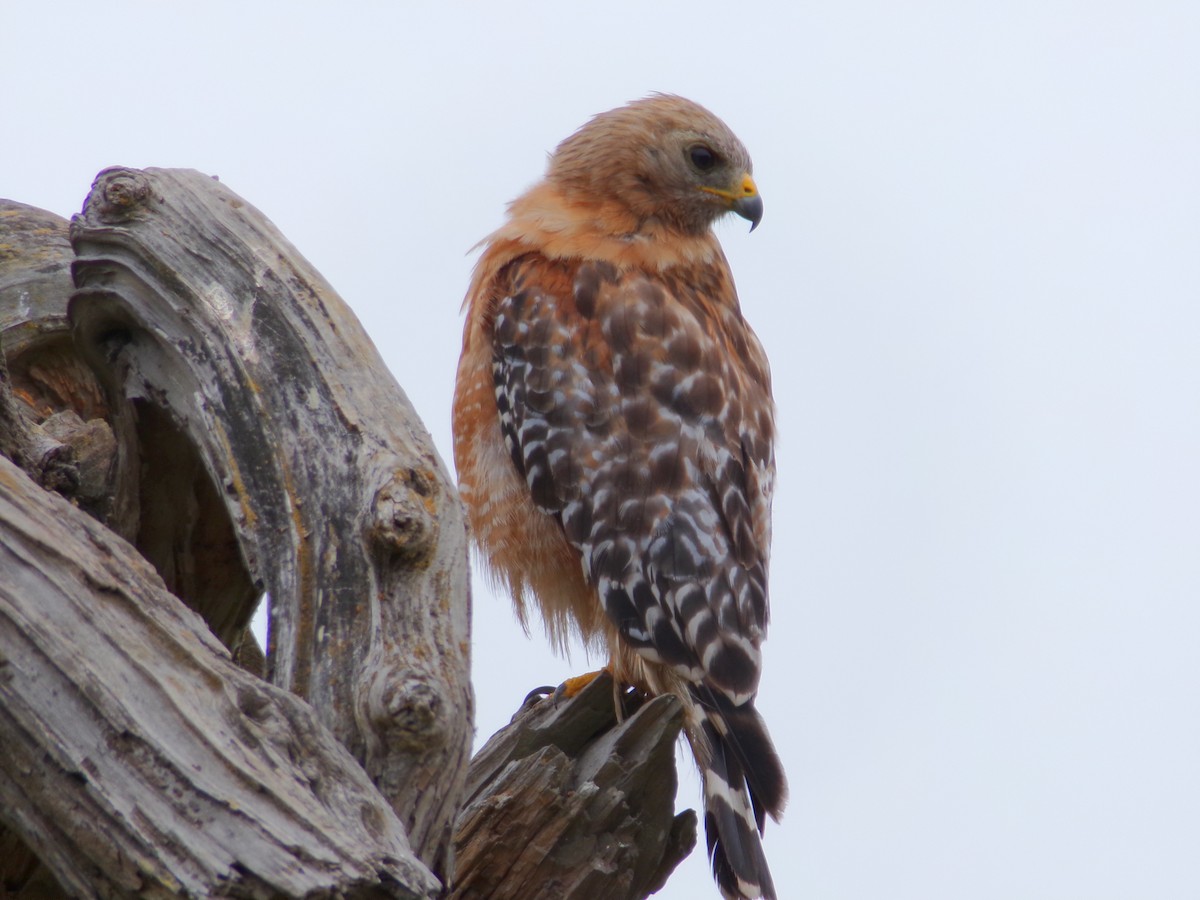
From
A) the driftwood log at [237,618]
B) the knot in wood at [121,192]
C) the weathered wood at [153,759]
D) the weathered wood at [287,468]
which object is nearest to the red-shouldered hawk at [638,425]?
the driftwood log at [237,618]

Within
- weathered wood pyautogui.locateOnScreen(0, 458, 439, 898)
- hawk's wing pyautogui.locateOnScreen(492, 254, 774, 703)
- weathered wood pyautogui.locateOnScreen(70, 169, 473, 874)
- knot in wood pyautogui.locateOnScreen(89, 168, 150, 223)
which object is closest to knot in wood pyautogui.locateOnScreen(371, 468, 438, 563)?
weathered wood pyautogui.locateOnScreen(70, 169, 473, 874)

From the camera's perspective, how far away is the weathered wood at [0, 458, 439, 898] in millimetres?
2508

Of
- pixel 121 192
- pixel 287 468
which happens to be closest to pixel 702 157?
pixel 121 192

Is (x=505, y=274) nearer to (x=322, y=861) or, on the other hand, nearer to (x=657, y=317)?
(x=657, y=317)

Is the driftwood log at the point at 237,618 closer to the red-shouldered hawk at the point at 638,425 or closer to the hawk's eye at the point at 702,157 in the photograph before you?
the red-shouldered hawk at the point at 638,425

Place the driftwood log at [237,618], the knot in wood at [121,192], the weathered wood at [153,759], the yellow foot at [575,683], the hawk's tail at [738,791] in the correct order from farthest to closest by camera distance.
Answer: the yellow foot at [575,683] < the hawk's tail at [738,791] < the knot in wood at [121,192] < the driftwood log at [237,618] < the weathered wood at [153,759]

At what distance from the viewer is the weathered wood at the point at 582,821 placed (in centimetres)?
372

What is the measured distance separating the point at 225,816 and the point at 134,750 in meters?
0.25

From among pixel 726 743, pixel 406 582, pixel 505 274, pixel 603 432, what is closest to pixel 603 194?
pixel 505 274

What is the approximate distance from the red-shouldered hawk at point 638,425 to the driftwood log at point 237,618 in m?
0.62

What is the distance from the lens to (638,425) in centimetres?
546

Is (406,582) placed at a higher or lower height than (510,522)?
lower

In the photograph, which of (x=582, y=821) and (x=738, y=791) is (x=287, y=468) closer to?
(x=582, y=821)

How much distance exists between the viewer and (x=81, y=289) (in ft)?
13.6
